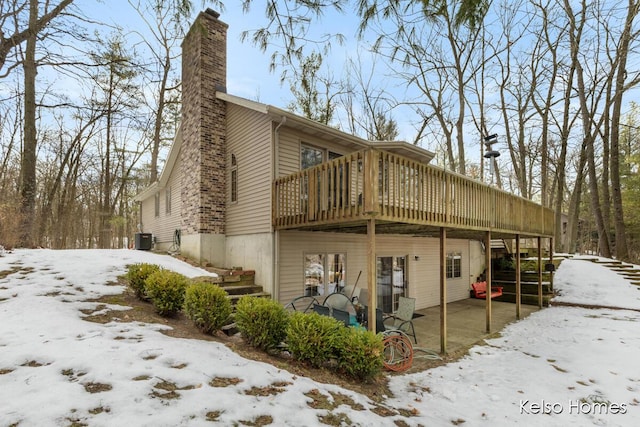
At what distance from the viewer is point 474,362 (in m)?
6.03

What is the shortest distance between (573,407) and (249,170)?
26.2ft

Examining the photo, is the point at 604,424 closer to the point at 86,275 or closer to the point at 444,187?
the point at 444,187

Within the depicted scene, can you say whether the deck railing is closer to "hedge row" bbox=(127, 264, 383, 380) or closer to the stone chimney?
"hedge row" bbox=(127, 264, 383, 380)

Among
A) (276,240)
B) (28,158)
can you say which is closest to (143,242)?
(28,158)

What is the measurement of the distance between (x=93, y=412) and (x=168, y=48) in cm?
1878

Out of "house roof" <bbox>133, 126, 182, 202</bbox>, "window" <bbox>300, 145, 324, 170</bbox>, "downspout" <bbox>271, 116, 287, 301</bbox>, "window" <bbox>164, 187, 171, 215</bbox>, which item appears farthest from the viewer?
"window" <bbox>164, 187, 171, 215</bbox>

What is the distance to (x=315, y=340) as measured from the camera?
4.56 m

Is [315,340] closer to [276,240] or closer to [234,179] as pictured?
[276,240]

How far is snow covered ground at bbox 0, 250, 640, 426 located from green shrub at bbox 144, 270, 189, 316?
2.10 ft

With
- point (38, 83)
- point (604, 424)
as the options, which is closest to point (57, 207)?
point (38, 83)

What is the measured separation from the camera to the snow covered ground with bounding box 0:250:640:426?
2.80 m

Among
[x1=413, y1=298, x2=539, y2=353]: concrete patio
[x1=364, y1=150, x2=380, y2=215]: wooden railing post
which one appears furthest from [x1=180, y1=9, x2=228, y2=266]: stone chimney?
[x1=413, y1=298, x2=539, y2=353]: concrete patio

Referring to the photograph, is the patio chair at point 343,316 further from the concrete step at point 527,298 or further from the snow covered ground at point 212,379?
the concrete step at point 527,298

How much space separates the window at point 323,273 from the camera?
26.4ft
